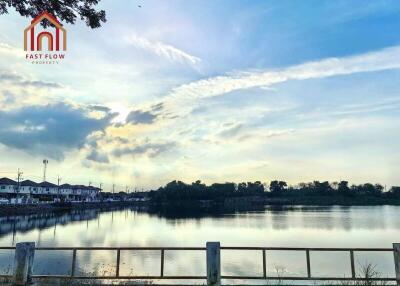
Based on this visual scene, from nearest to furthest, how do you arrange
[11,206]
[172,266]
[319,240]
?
1. [172,266]
2. [319,240]
3. [11,206]

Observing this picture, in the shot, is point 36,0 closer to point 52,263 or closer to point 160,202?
point 52,263

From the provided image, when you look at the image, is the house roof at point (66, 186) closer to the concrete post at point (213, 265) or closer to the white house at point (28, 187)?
the white house at point (28, 187)

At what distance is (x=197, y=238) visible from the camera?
169 ft

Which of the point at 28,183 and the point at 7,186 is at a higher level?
the point at 28,183

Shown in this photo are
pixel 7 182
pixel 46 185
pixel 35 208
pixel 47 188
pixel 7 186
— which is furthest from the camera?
pixel 47 188

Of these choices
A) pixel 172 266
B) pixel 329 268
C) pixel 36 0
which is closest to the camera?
pixel 36 0

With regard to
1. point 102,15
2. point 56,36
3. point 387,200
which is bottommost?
point 387,200

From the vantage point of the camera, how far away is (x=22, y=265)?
11.5 metres

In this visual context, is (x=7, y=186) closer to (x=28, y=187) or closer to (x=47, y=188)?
(x=28, y=187)

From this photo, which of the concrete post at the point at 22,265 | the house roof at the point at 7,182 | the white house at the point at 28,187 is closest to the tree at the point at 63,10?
the concrete post at the point at 22,265

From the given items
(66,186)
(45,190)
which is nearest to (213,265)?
(45,190)

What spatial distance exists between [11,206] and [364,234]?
264ft

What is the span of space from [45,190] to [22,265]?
146m

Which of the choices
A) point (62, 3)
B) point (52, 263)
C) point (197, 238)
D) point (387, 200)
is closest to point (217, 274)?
point (62, 3)
